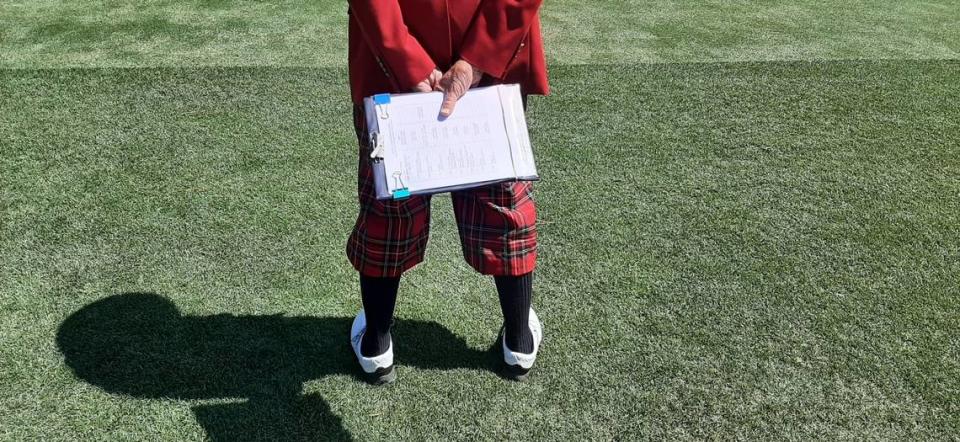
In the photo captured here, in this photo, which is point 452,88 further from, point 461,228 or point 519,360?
point 519,360

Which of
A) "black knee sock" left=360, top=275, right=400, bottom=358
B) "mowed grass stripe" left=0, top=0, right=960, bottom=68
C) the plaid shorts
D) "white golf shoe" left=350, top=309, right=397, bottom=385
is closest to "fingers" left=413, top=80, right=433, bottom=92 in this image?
the plaid shorts

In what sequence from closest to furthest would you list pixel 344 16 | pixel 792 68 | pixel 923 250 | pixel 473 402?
pixel 473 402 → pixel 923 250 → pixel 792 68 → pixel 344 16

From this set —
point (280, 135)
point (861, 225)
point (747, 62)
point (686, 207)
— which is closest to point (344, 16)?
point (280, 135)

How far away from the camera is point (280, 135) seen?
3.21m

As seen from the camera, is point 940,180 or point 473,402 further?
point 940,180

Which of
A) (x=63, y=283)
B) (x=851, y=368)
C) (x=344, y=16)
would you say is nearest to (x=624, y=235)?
(x=851, y=368)

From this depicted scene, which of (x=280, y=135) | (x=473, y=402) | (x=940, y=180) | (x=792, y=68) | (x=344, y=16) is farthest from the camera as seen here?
(x=344, y=16)

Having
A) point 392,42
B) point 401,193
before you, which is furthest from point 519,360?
point 392,42

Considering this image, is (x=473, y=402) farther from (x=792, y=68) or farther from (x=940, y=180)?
(x=792, y=68)

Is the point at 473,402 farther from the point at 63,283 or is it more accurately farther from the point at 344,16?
the point at 344,16

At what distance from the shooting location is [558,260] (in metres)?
2.47

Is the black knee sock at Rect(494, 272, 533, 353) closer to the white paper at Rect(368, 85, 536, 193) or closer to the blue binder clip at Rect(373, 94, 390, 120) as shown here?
the white paper at Rect(368, 85, 536, 193)

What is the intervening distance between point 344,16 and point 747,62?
8.57 ft

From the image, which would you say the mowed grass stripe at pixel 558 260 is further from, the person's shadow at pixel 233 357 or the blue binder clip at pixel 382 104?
the blue binder clip at pixel 382 104
